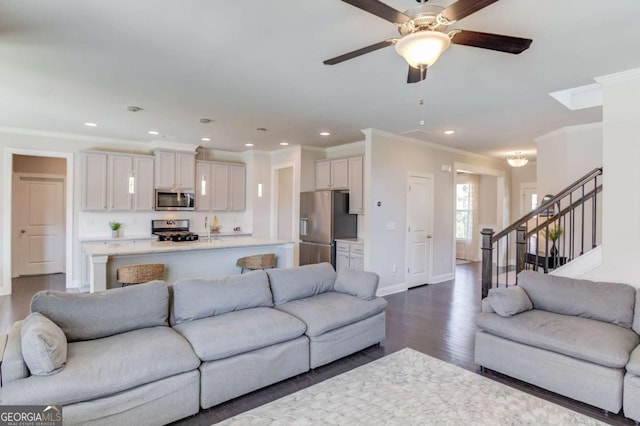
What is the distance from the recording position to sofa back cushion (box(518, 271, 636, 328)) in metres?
2.88

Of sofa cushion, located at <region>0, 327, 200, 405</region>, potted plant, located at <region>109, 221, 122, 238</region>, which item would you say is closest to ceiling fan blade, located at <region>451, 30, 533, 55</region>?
sofa cushion, located at <region>0, 327, 200, 405</region>

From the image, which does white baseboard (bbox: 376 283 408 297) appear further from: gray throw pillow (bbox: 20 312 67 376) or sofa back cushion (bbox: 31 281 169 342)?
gray throw pillow (bbox: 20 312 67 376)

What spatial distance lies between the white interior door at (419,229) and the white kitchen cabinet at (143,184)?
15.8ft

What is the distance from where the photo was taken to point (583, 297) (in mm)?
3023

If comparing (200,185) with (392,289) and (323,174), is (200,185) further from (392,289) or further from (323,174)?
(392,289)

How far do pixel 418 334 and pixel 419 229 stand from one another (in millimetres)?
2774

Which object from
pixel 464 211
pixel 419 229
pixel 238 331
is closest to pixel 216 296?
pixel 238 331

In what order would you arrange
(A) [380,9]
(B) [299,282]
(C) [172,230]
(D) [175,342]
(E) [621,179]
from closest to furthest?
1. (A) [380,9]
2. (D) [175,342]
3. (E) [621,179]
4. (B) [299,282]
5. (C) [172,230]

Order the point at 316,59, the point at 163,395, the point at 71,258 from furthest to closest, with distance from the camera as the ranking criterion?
1. the point at 71,258
2. the point at 316,59
3. the point at 163,395

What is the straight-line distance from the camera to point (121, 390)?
208 cm

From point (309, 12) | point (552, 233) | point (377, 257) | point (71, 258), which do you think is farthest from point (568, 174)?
point (71, 258)

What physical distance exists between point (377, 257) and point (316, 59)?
3496mm

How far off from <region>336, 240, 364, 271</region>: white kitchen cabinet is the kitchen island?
104cm

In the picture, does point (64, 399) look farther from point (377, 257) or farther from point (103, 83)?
point (377, 257)
